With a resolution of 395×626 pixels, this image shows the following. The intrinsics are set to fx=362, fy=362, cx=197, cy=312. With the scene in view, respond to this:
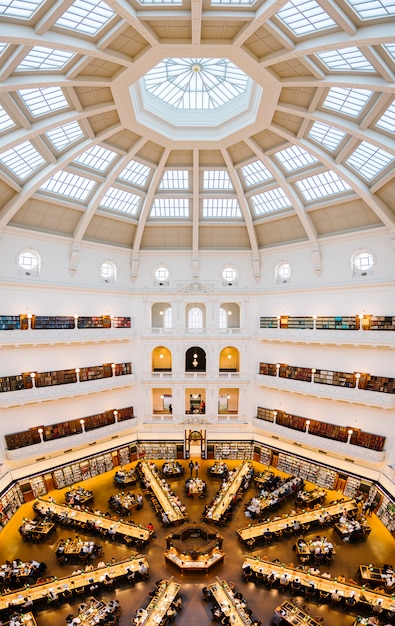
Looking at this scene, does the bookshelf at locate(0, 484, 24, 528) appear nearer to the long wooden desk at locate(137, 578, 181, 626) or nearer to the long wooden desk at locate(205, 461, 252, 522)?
the long wooden desk at locate(137, 578, 181, 626)

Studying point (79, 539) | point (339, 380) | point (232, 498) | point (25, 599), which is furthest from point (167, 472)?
point (339, 380)

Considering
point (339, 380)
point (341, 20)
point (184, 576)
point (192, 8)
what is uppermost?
point (192, 8)

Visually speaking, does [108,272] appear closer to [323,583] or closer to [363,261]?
[363,261]

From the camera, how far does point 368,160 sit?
1886 cm

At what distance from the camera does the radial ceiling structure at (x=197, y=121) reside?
40.5 ft

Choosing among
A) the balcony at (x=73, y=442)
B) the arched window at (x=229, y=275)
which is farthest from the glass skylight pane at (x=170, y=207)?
the balcony at (x=73, y=442)

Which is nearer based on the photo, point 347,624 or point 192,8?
point 192,8

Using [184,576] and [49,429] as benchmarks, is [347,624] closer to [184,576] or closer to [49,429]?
[184,576]

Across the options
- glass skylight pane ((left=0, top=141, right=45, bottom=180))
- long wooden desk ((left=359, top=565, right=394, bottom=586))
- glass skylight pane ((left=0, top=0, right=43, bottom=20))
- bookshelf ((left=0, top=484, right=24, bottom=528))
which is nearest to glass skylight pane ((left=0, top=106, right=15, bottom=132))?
glass skylight pane ((left=0, top=141, right=45, bottom=180))

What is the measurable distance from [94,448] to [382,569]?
17357mm

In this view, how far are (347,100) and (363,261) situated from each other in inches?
365

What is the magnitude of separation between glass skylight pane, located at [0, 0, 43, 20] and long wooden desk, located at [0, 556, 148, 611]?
2010 cm

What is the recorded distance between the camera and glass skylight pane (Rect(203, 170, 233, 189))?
23.3 metres

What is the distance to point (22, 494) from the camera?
68.3 feet
